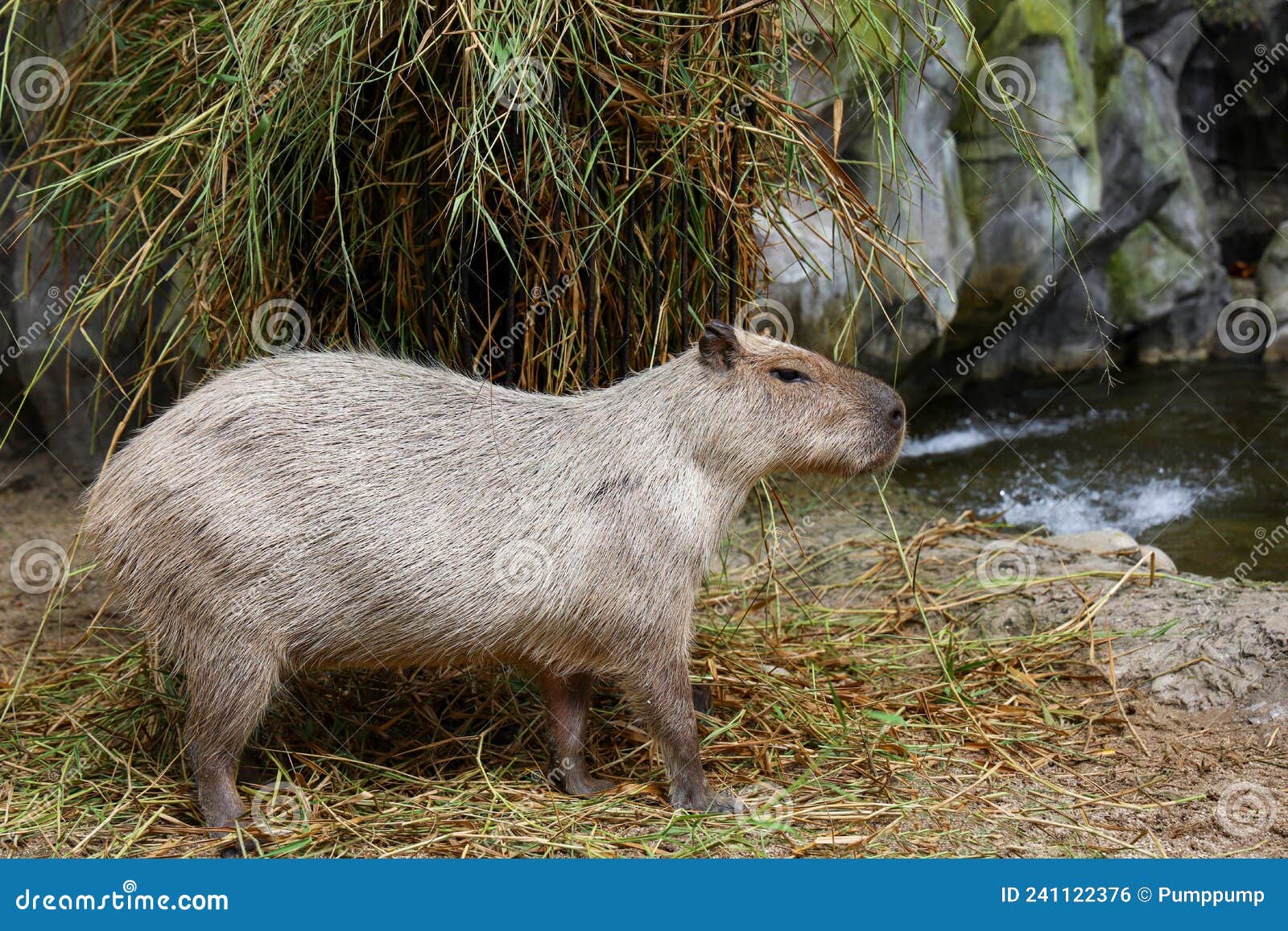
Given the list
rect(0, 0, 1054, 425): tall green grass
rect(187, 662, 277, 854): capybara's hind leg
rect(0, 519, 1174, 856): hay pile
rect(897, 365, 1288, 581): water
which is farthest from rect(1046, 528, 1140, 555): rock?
→ rect(187, 662, 277, 854): capybara's hind leg

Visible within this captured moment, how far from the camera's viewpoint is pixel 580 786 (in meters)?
3.53

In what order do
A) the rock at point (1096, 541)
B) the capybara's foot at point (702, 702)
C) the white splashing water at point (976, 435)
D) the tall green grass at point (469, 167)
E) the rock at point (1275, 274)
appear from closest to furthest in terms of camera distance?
the tall green grass at point (469, 167) < the capybara's foot at point (702, 702) < the rock at point (1096, 541) < the white splashing water at point (976, 435) < the rock at point (1275, 274)

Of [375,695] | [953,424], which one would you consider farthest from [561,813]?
[953,424]

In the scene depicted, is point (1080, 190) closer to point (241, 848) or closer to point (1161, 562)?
point (1161, 562)

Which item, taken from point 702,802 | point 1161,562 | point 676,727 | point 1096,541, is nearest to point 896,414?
point 676,727

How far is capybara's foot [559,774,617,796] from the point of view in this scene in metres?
3.52

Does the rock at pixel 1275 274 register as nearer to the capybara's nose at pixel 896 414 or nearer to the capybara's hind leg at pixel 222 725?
the capybara's nose at pixel 896 414

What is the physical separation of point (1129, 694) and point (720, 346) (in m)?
1.87

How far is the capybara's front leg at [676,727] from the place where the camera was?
3.33m

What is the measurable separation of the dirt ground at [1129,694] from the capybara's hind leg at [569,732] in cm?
59

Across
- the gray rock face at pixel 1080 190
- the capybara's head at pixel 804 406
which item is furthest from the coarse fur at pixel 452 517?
the gray rock face at pixel 1080 190

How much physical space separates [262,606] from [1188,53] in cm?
908

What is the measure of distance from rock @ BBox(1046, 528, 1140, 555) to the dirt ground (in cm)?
19

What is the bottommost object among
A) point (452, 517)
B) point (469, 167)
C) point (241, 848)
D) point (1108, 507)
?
point (241, 848)
